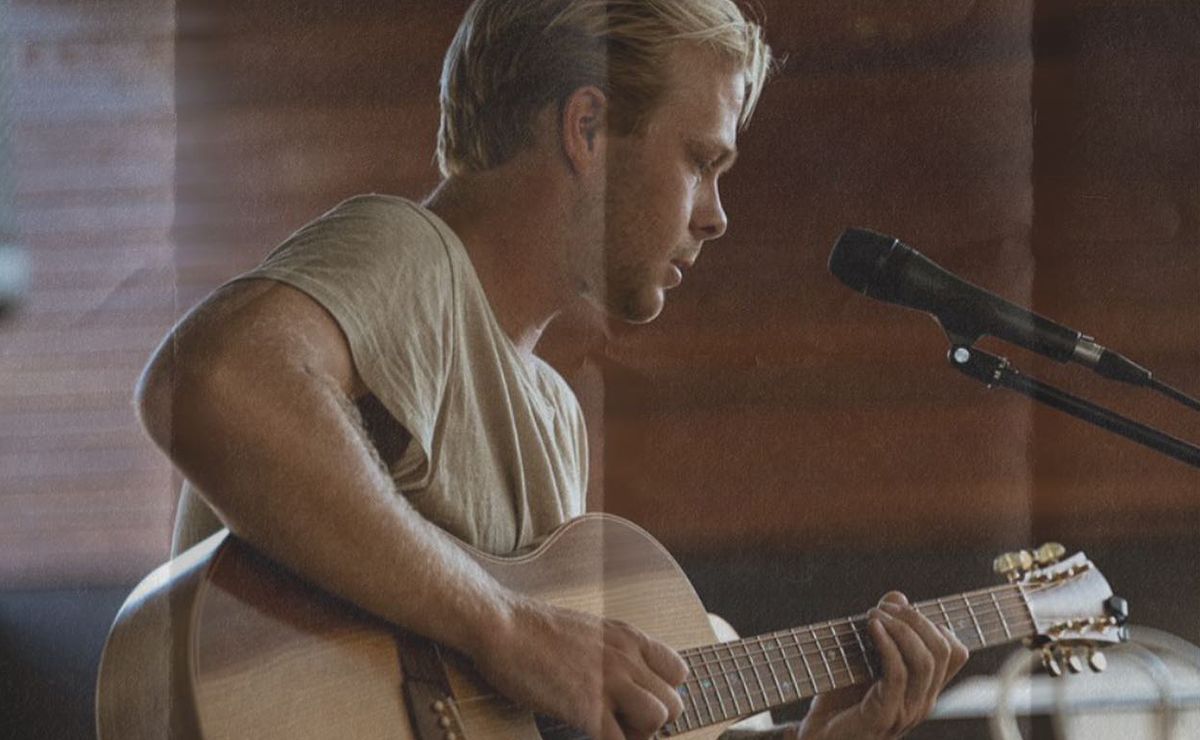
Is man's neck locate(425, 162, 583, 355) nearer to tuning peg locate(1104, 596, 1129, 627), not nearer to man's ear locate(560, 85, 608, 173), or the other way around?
man's ear locate(560, 85, 608, 173)

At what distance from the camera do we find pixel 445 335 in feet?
2.70

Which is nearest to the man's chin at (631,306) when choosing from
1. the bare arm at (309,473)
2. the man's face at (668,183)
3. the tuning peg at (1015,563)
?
the man's face at (668,183)

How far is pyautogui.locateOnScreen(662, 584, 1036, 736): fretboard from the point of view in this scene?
2.78ft

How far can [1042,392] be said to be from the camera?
0.85m

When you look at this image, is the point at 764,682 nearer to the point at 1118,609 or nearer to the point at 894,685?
the point at 894,685

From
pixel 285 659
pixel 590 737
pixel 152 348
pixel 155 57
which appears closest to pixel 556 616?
pixel 590 737

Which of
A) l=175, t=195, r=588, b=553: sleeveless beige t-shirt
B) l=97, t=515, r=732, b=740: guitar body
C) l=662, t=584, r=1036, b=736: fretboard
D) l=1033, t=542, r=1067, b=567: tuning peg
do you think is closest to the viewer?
l=97, t=515, r=732, b=740: guitar body

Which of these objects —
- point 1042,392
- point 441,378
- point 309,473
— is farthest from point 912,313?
point 309,473

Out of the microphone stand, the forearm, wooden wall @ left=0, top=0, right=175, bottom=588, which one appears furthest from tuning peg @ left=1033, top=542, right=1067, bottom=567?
wooden wall @ left=0, top=0, right=175, bottom=588

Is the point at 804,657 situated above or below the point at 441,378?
below

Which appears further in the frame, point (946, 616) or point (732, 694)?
point (946, 616)

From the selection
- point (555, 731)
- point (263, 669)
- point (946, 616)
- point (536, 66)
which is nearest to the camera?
point (263, 669)

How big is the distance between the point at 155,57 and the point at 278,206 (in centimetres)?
11

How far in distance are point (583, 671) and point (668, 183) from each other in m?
0.33
